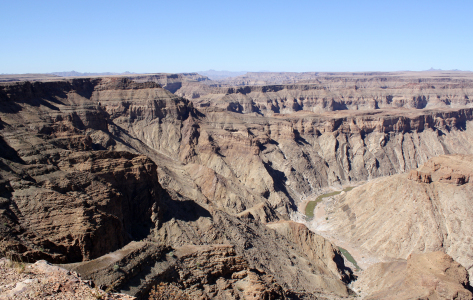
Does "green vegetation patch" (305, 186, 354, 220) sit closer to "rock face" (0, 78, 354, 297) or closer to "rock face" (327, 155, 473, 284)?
"rock face" (0, 78, 354, 297)

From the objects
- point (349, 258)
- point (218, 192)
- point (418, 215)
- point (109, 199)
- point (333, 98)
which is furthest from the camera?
point (333, 98)

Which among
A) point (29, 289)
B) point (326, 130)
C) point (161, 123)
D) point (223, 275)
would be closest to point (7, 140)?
point (223, 275)

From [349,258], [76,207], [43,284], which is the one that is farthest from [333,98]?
[43,284]

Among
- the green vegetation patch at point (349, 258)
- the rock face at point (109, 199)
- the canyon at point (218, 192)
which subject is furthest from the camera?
the green vegetation patch at point (349, 258)

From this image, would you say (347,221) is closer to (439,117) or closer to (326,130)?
(326,130)

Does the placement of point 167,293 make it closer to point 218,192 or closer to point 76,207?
point 76,207

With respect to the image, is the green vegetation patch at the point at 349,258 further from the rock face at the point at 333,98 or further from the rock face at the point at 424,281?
the rock face at the point at 333,98

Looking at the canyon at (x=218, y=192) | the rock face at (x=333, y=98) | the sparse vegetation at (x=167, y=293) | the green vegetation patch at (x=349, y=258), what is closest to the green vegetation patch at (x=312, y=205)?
the canyon at (x=218, y=192)
